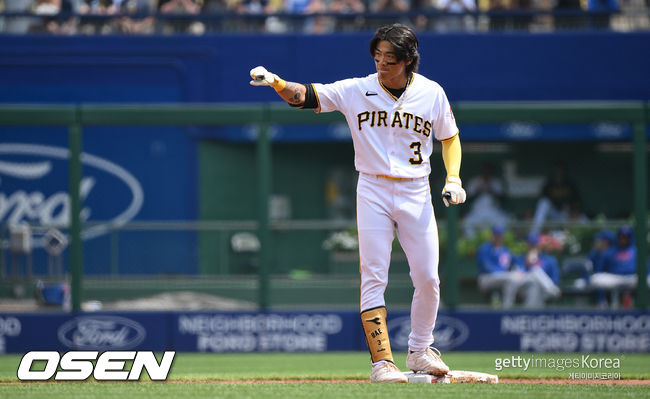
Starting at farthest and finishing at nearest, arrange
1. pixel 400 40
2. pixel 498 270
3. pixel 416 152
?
pixel 498 270 < pixel 416 152 < pixel 400 40

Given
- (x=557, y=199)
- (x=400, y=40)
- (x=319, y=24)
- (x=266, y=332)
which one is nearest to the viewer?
(x=400, y=40)

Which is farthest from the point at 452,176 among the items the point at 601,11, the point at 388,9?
the point at 601,11

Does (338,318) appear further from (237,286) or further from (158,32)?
(158,32)

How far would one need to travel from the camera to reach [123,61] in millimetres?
13641

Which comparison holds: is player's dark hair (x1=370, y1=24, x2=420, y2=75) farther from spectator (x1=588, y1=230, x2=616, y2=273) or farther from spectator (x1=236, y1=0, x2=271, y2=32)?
spectator (x1=236, y1=0, x2=271, y2=32)

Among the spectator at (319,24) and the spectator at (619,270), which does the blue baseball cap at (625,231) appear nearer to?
the spectator at (619,270)

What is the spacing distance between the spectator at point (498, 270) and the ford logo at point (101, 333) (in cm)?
346

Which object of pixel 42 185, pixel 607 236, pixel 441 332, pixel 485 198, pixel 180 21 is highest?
pixel 180 21

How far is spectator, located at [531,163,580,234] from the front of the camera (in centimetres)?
1093

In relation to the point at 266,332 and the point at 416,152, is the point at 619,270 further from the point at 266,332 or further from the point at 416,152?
the point at 416,152

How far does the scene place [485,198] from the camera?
11711 mm

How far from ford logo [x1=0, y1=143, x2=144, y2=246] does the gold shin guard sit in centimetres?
648

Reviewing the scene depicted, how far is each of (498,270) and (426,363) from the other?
14.4 ft

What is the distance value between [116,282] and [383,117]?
5281 millimetres
